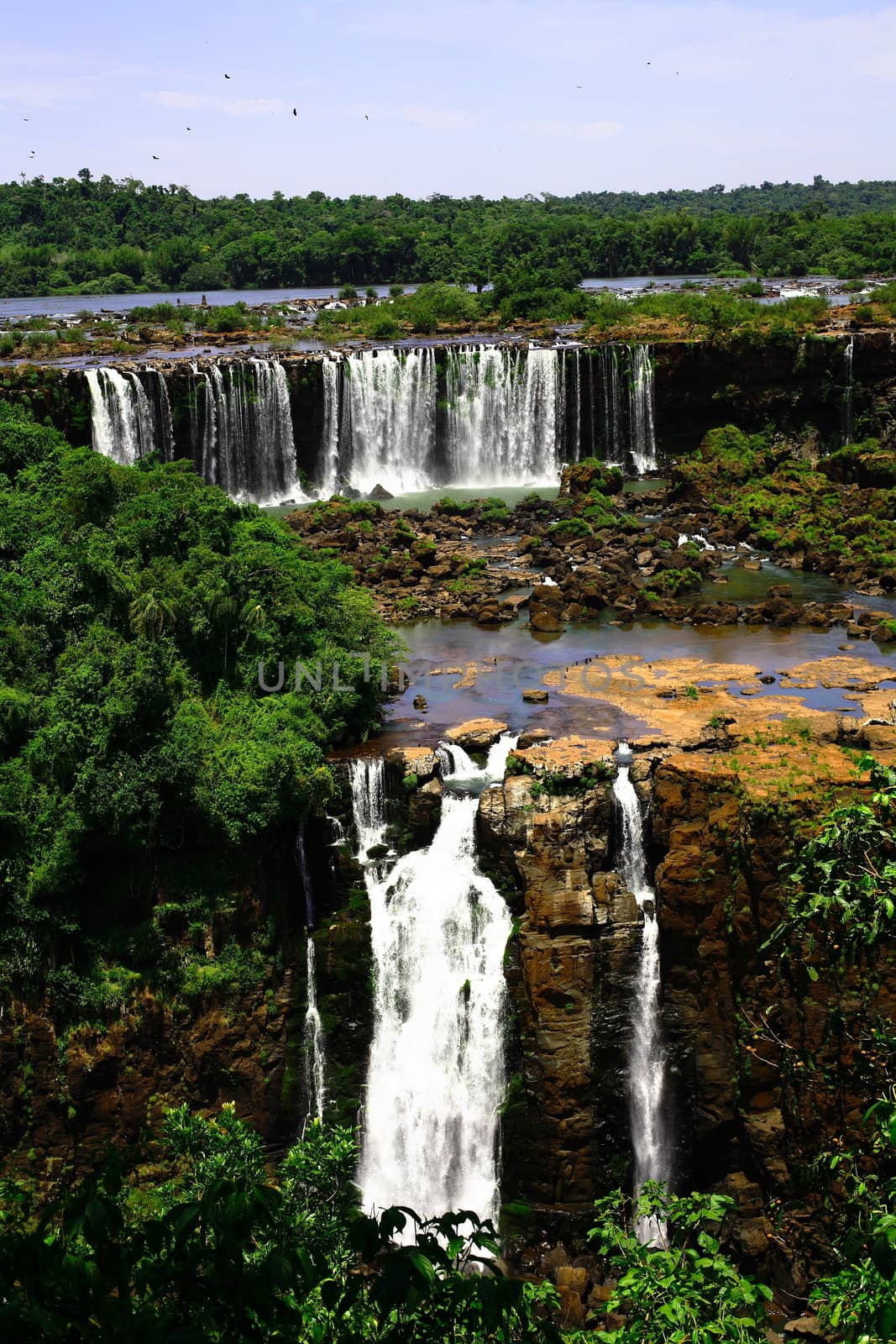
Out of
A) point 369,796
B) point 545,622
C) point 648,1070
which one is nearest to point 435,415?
point 545,622

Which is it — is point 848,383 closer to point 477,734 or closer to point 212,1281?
point 477,734

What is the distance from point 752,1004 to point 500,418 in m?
30.9

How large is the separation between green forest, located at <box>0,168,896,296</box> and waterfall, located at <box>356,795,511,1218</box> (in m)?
65.4

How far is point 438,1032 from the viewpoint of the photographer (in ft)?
67.4

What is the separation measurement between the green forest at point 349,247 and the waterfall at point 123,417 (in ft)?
143

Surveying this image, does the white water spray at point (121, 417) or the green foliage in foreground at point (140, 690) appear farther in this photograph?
the white water spray at point (121, 417)

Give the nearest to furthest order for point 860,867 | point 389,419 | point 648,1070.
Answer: point 860,867 → point 648,1070 → point 389,419

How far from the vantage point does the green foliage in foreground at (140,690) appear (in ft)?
62.8

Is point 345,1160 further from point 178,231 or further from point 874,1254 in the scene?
point 178,231

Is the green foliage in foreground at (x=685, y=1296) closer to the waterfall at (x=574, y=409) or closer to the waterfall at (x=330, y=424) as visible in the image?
the waterfall at (x=330, y=424)

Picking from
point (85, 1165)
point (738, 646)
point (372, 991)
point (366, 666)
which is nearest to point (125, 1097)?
point (85, 1165)

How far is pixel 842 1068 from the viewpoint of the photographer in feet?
57.7

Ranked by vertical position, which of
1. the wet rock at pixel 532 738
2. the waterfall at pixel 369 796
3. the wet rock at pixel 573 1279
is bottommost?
the wet rock at pixel 573 1279

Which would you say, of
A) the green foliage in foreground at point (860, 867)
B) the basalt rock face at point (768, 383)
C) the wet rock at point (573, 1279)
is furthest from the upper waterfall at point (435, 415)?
the green foliage in foreground at point (860, 867)
